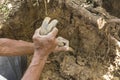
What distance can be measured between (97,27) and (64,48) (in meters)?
0.56

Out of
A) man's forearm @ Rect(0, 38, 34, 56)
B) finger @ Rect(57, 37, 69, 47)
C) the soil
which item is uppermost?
finger @ Rect(57, 37, 69, 47)

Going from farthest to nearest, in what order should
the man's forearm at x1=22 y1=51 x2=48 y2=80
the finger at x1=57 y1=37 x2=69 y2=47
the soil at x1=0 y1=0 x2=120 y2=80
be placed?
1. the soil at x1=0 y1=0 x2=120 y2=80
2. the finger at x1=57 y1=37 x2=69 y2=47
3. the man's forearm at x1=22 y1=51 x2=48 y2=80

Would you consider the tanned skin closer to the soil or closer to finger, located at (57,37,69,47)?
finger, located at (57,37,69,47)

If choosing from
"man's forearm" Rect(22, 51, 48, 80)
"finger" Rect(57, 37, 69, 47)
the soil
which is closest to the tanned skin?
"man's forearm" Rect(22, 51, 48, 80)

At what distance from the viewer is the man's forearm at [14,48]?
1.78m

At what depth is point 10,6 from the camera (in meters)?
2.37

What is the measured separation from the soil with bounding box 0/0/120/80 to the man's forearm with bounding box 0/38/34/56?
0.56 m

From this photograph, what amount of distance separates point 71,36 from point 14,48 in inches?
27.5

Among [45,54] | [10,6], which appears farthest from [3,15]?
[45,54]

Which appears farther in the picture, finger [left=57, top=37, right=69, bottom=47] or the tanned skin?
finger [left=57, top=37, right=69, bottom=47]

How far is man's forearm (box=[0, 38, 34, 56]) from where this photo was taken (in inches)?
70.2

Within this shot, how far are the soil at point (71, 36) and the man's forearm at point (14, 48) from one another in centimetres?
56

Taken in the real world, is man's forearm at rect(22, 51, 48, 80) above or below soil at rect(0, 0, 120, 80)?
above

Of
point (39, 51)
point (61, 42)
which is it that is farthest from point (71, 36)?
point (39, 51)
